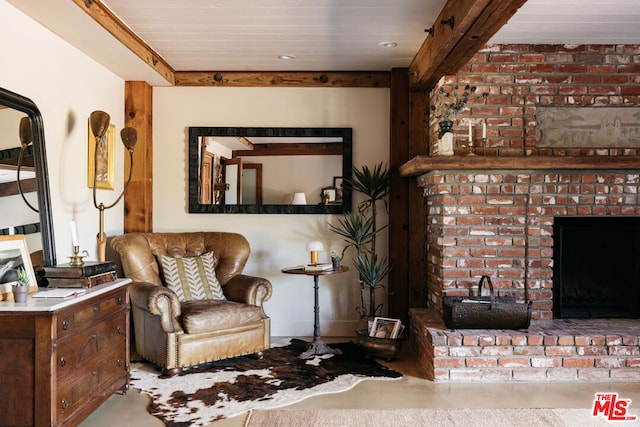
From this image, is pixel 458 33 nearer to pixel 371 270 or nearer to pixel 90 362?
pixel 371 270

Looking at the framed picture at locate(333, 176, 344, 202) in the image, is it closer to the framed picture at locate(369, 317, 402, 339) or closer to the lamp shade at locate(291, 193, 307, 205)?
the lamp shade at locate(291, 193, 307, 205)

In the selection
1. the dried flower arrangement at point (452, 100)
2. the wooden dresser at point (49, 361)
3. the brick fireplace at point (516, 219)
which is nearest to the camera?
the wooden dresser at point (49, 361)

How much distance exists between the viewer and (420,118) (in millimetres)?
4750

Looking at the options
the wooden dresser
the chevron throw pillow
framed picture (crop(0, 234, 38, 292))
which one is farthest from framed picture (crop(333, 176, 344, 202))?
framed picture (crop(0, 234, 38, 292))

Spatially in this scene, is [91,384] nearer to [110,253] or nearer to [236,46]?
[110,253]

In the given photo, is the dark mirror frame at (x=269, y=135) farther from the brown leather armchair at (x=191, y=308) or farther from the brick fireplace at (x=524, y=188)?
the brick fireplace at (x=524, y=188)

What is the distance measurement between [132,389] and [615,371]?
3283mm

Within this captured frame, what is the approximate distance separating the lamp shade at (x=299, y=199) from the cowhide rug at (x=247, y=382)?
1357 millimetres

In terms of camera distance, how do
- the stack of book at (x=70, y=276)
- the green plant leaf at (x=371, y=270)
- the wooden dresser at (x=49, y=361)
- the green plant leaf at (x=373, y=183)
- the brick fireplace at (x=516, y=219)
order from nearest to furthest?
the wooden dresser at (x=49, y=361) → the stack of book at (x=70, y=276) → the brick fireplace at (x=516, y=219) → the green plant leaf at (x=371, y=270) → the green plant leaf at (x=373, y=183)

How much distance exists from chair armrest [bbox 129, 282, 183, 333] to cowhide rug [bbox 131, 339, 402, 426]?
1.22 ft

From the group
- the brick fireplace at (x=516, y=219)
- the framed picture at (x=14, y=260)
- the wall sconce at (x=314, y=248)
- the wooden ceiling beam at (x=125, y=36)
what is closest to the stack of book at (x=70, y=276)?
the framed picture at (x=14, y=260)

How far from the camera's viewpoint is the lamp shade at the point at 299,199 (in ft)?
16.1

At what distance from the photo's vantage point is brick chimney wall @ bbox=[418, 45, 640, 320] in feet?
13.1

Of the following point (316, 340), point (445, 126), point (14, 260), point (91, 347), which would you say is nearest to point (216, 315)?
point (316, 340)
